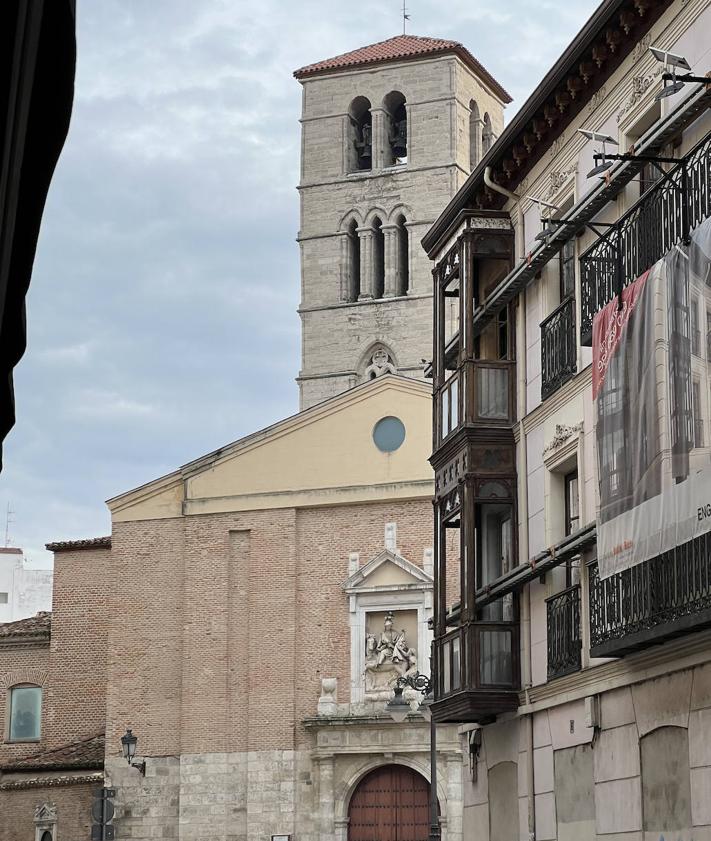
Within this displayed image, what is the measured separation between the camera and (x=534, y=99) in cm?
1880

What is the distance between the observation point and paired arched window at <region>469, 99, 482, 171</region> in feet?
207

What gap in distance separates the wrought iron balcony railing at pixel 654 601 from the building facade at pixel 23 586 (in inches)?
2142

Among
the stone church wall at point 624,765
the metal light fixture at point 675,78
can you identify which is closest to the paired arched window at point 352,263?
the stone church wall at point 624,765

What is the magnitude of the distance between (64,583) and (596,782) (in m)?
28.8

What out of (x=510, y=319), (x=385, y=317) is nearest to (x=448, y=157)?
(x=385, y=317)

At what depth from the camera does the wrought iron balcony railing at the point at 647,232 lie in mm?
13656

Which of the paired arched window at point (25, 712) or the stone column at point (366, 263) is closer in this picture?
the paired arched window at point (25, 712)

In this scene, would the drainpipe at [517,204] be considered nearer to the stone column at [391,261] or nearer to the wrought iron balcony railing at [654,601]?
the wrought iron balcony railing at [654,601]

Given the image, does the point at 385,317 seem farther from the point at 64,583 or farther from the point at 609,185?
the point at 609,185

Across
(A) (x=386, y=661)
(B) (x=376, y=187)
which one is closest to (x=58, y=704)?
(A) (x=386, y=661)

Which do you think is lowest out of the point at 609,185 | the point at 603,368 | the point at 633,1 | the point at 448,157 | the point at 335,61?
the point at 603,368

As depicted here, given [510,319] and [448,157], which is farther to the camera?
[448,157]

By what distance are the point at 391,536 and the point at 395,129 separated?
29.8 meters

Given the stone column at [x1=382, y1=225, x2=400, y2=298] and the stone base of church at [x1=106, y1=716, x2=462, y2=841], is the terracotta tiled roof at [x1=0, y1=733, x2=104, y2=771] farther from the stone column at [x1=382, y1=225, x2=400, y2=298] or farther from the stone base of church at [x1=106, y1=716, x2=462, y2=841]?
the stone column at [x1=382, y1=225, x2=400, y2=298]
